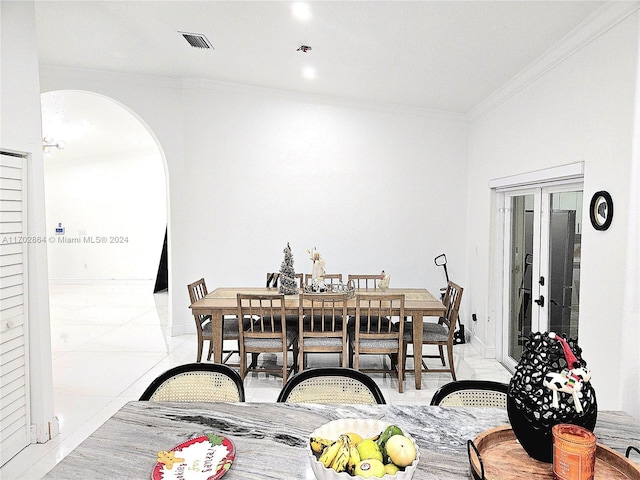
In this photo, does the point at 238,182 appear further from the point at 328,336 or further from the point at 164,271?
the point at 164,271

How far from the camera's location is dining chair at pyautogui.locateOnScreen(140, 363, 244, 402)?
2115mm

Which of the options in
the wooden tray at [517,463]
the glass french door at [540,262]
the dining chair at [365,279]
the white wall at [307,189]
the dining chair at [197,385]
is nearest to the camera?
the wooden tray at [517,463]

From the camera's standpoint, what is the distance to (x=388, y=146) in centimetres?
601

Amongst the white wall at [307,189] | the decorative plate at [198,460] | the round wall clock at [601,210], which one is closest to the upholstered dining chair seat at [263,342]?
the white wall at [307,189]

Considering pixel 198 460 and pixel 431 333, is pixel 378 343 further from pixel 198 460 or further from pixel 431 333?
pixel 198 460

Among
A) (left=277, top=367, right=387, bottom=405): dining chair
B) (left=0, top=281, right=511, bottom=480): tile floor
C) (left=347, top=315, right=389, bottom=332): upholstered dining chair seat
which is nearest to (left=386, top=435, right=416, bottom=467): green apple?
(left=277, top=367, right=387, bottom=405): dining chair

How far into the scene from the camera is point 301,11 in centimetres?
344

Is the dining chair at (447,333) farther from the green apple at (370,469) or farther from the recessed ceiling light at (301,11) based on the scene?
the green apple at (370,469)

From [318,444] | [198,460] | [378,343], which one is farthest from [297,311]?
[318,444]

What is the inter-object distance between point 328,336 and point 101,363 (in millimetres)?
2700

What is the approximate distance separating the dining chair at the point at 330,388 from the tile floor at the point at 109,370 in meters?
1.90

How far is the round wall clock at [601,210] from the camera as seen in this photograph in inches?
108

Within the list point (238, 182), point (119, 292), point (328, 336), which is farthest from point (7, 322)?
point (119, 292)

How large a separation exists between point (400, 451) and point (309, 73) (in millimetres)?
4572
